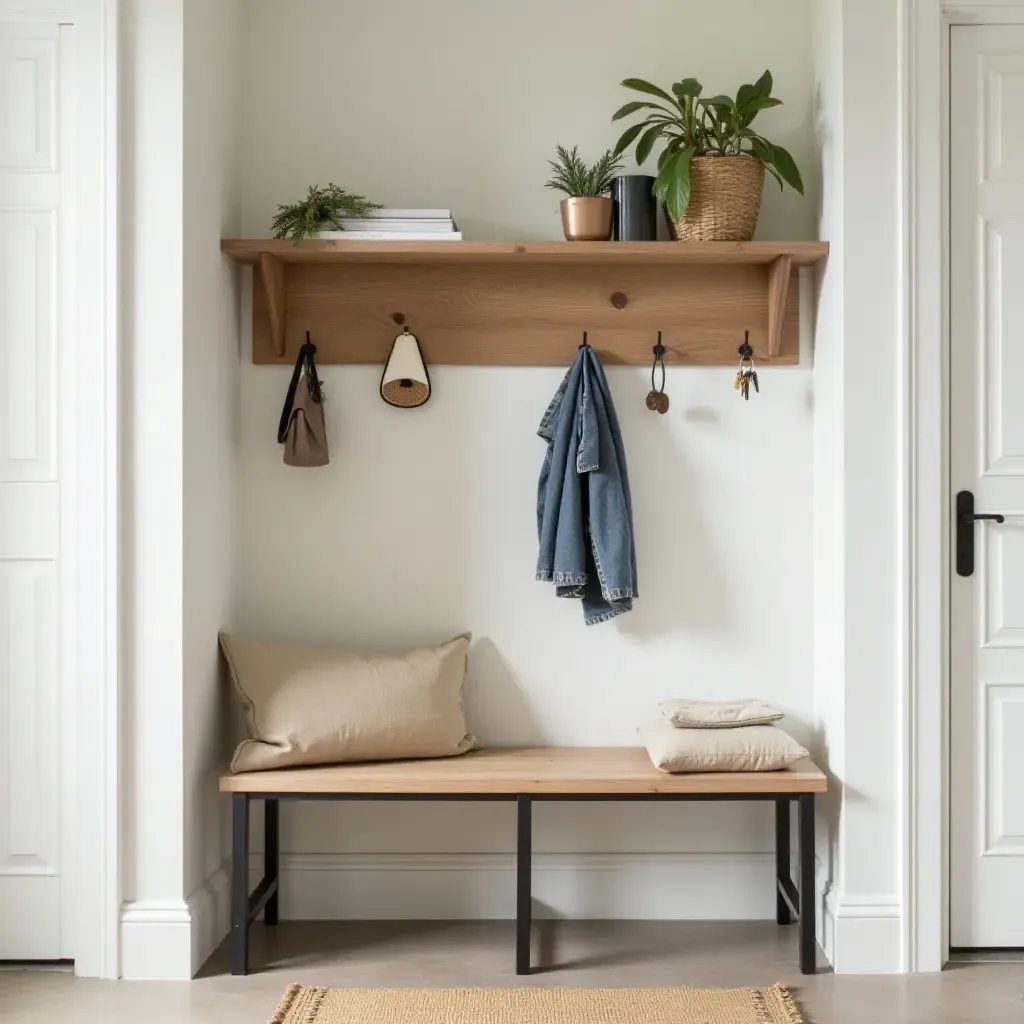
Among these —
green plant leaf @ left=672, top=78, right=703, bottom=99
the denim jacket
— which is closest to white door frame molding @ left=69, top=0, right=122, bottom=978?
the denim jacket

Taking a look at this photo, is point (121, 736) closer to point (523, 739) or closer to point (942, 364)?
point (523, 739)

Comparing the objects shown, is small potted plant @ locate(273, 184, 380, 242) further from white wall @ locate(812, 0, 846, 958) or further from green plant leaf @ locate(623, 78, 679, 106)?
white wall @ locate(812, 0, 846, 958)

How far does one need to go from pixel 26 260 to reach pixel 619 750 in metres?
1.84

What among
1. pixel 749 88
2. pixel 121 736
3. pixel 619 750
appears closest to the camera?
pixel 121 736

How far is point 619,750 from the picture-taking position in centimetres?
288

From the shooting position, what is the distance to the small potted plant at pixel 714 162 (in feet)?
8.73

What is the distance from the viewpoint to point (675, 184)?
2635 mm

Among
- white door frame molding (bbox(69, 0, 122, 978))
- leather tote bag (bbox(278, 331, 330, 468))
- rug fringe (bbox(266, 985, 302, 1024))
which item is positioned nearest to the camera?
rug fringe (bbox(266, 985, 302, 1024))

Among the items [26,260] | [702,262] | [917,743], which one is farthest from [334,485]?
[917,743]

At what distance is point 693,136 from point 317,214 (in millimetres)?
930

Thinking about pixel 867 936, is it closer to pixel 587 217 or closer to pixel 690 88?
pixel 587 217

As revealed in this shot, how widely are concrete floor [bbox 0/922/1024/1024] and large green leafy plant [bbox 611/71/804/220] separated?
176cm

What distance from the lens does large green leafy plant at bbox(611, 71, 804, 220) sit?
2.64m

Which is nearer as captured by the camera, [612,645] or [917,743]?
[917,743]
